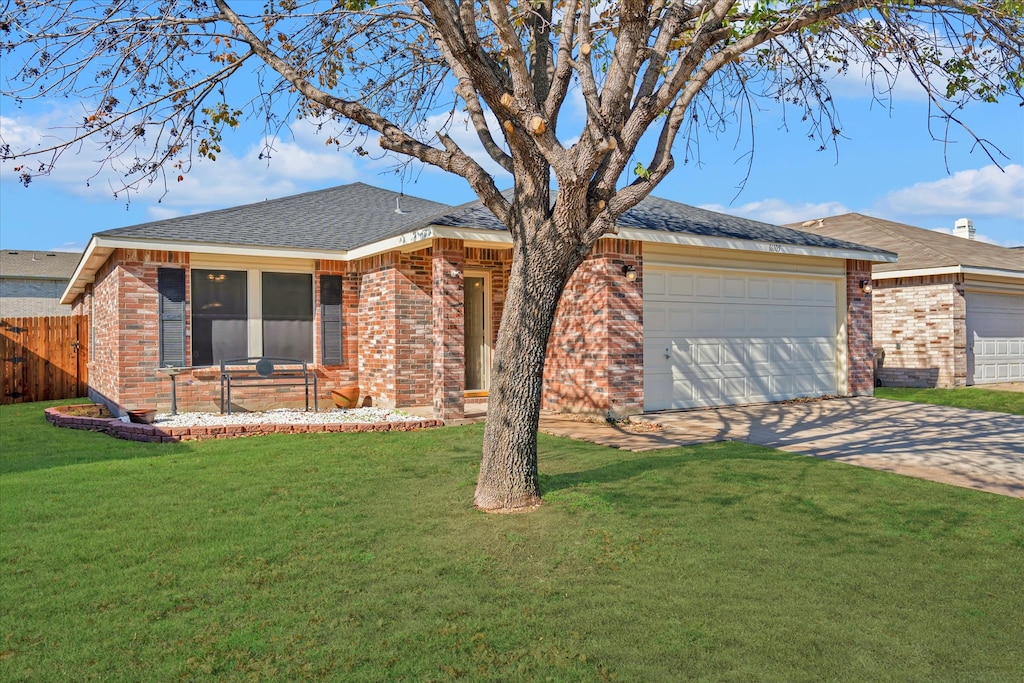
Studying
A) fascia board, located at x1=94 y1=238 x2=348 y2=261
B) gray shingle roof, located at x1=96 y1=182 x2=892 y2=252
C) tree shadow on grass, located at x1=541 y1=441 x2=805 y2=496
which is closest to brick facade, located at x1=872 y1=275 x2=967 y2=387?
gray shingle roof, located at x1=96 y1=182 x2=892 y2=252

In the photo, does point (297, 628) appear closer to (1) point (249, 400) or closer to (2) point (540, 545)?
(2) point (540, 545)

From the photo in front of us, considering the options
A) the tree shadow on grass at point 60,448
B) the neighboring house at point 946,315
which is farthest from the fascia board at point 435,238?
the neighboring house at point 946,315

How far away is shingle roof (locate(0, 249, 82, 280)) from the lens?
2800 centimetres

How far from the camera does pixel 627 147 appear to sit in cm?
549

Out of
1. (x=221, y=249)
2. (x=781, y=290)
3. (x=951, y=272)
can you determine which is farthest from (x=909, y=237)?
(x=221, y=249)

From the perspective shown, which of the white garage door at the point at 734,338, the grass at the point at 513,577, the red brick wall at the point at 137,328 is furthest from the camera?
the white garage door at the point at 734,338

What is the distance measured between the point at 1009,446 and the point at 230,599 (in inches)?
344

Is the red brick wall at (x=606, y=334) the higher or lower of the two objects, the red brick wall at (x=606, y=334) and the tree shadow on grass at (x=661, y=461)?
the higher

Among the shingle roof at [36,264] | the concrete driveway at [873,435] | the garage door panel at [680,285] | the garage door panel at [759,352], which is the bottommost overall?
the concrete driveway at [873,435]

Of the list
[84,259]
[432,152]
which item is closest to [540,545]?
[432,152]

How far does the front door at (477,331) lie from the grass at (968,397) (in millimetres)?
8436

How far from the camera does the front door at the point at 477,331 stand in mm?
13234

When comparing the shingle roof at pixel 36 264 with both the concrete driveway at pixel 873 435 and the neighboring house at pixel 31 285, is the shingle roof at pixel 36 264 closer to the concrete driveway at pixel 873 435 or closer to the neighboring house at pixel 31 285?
the neighboring house at pixel 31 285

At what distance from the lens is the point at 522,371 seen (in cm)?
549
